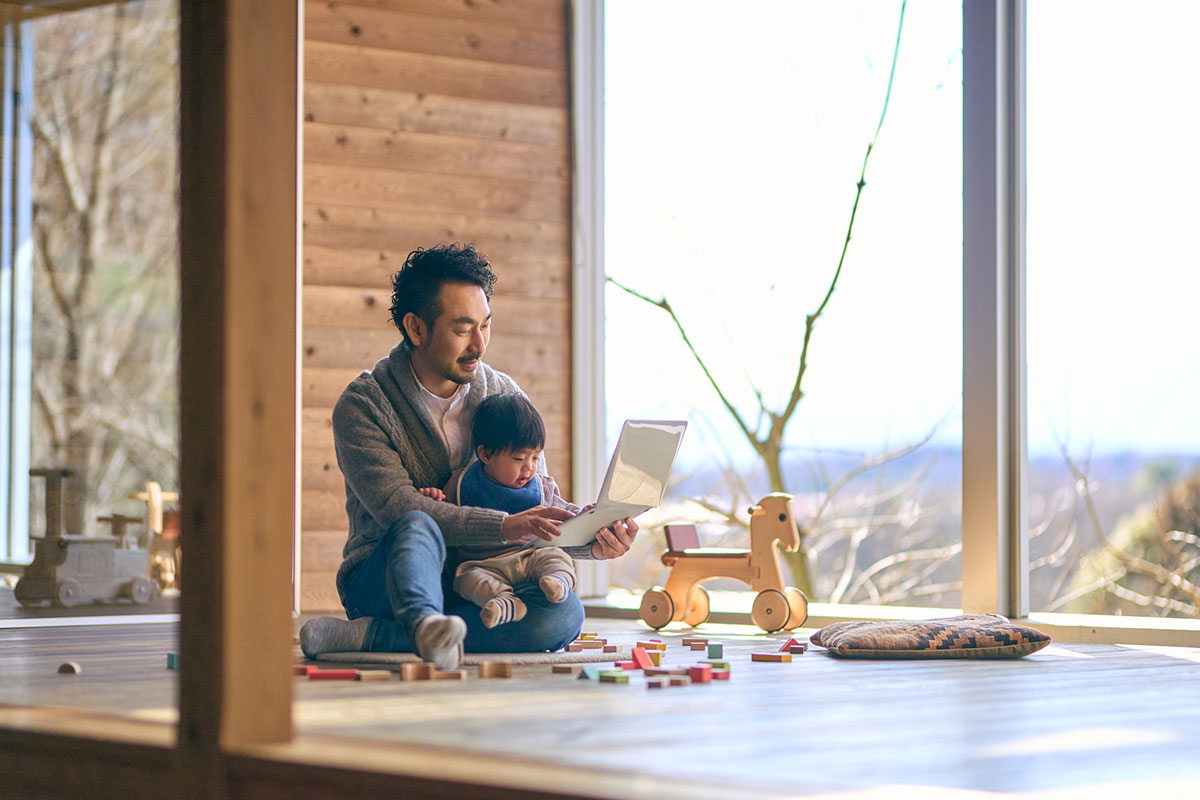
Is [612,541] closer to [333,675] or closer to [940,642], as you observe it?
[333,675]

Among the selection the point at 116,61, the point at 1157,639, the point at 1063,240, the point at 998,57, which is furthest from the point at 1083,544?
the point at 116,61

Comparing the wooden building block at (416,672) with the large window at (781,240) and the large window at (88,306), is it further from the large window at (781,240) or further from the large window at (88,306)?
the large window at (781,240)

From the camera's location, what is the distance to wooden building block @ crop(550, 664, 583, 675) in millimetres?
2736

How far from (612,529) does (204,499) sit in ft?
3.97

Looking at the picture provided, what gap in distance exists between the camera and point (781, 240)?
16.7 ft

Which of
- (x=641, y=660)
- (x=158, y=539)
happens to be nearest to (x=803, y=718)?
(x=641, y=660)

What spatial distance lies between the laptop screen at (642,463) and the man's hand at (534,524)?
107 mm

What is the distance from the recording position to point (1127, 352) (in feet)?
14.5

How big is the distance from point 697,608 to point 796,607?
1.14ft

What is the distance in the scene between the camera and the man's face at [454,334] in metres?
2.93

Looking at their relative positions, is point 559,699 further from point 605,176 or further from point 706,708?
point 605,176

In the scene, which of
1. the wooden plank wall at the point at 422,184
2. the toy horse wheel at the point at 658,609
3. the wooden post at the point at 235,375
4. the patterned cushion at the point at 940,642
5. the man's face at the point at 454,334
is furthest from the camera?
the wooden plank wall at the point at 422,184

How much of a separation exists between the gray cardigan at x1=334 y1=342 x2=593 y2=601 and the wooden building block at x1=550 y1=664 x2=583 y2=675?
0.81 feet

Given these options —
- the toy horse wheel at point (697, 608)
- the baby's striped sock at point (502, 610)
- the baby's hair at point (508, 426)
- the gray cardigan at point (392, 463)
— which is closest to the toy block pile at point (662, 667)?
the baby's striped sock at point (502, 610)
